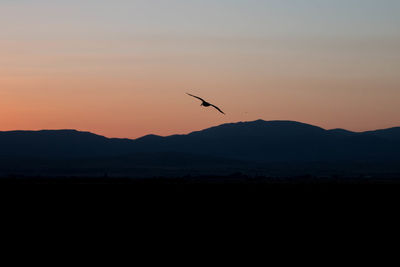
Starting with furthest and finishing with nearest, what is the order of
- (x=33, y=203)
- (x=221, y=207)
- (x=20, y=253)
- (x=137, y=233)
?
(x=33, y=203) → (x=221, y=207) → (x=137, y=233) → (x=20, y=253)

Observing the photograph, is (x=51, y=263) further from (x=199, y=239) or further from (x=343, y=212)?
(x=343, y=212)

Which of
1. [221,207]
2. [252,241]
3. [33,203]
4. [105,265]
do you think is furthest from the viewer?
[33,203]

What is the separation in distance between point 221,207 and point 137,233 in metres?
17.6

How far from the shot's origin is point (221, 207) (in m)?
56.5

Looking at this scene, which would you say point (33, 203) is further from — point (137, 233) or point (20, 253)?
point (20, 253)

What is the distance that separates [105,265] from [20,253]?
453 cm

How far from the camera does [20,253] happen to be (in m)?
33.1

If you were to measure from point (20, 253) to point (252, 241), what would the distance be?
376 inches

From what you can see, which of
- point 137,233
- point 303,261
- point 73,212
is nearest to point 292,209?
point 73,212

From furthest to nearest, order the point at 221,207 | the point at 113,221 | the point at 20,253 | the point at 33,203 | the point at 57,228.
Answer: the point at 33,203 < the point at 221,207 < the point at 113,221 < the point at 57,228 < the point at 20,253

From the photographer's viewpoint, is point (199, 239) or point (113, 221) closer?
point (199, 239)

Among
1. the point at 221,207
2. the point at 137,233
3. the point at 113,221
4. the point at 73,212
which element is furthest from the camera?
the point at 221,207

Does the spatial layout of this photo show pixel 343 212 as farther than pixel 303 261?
Yes

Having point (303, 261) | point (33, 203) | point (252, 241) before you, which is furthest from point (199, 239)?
point (33, 203)
